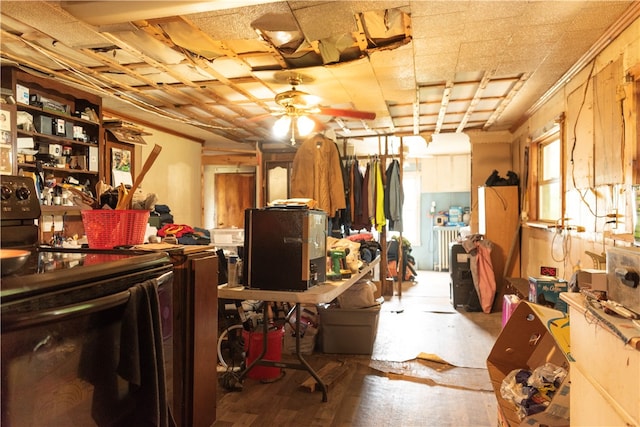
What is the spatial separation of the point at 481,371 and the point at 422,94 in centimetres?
272

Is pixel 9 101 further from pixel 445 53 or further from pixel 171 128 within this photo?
pixel 445 53

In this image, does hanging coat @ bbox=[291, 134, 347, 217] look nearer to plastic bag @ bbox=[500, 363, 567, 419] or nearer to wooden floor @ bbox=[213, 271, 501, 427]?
wooden floor @ bbox=[213, 271, 501, 427]

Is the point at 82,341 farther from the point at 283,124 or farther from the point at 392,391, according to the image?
the point at 283,124

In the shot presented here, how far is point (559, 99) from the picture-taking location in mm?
3820

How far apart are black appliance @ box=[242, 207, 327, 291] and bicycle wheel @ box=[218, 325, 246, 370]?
3.04 feet

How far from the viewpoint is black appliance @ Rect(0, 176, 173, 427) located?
77cm

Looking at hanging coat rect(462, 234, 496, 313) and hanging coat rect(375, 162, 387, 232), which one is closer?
hanging coat rect(462, 234, 496, 313)

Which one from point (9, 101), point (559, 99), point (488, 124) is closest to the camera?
point (9, 101)

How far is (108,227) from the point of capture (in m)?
1.50

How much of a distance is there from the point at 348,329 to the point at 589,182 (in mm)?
2253

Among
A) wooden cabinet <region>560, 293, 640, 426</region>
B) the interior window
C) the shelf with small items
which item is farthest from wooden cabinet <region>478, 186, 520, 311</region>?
the shelf with small items

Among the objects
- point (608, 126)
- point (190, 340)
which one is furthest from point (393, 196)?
point (190, 340)

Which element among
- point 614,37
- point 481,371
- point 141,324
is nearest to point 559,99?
point 614,37

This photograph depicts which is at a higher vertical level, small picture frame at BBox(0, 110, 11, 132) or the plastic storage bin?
small picture frame at BBox(0, 110, 11, 132)
